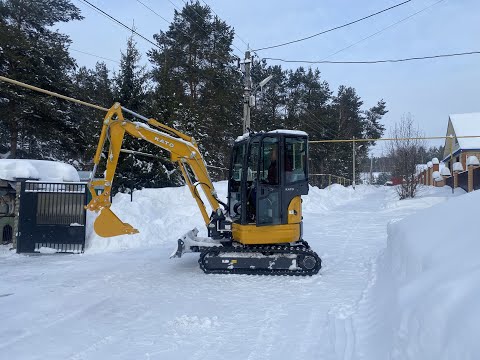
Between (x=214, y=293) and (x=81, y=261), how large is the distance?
178 inches

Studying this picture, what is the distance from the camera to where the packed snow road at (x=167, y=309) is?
499 centimetres

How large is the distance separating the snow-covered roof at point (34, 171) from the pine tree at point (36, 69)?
12.9m

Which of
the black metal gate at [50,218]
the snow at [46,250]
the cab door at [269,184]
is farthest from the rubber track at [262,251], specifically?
the snow at [46,250]

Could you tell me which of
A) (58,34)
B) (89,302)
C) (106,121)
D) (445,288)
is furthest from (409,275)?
(58,34)

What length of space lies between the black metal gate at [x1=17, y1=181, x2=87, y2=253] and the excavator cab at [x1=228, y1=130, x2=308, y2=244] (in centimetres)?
520

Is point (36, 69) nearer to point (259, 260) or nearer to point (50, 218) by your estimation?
point (50, 218)

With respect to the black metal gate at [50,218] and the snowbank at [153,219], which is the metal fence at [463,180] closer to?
the snowbank at [153,219]

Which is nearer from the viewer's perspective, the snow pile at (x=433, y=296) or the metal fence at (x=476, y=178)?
the snow pile at (x=433, y=296)

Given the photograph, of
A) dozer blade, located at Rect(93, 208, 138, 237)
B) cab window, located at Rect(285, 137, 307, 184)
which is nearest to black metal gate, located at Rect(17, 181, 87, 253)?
dozer blade, located at Rect(93, 208, 138, 237)

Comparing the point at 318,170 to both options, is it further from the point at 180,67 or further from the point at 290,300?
the point at 290,300

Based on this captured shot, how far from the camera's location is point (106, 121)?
898cm

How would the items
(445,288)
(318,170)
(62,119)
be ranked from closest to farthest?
(445,288), (62,119), (318,170)

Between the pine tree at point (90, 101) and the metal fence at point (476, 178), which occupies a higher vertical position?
the pine tree at point (90, 101)

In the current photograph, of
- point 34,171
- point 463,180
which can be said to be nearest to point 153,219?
point 34,171
